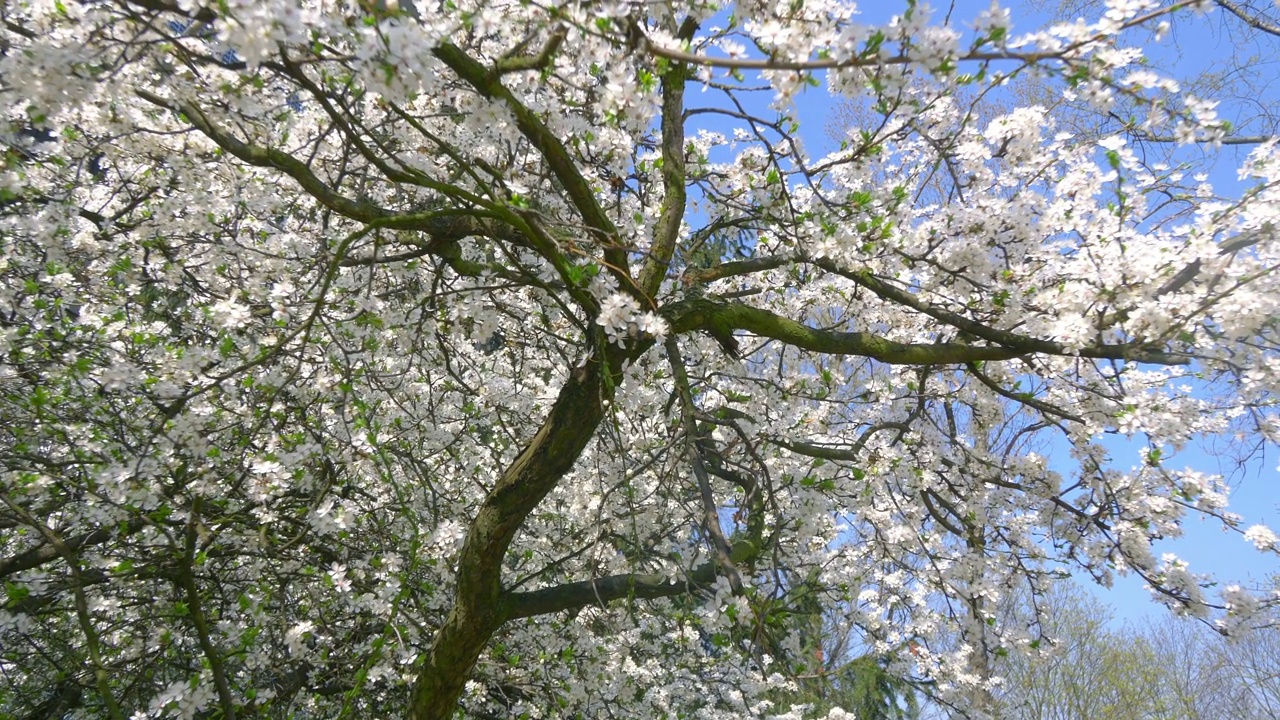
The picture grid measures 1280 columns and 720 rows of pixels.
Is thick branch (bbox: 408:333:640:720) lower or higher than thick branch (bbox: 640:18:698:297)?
lower

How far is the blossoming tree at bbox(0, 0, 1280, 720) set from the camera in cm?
285

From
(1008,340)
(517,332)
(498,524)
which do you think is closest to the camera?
(1008,340)

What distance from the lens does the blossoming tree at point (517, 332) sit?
2850 millimetres

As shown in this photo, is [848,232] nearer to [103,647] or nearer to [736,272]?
[736,272]

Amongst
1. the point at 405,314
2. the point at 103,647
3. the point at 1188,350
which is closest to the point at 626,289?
the point at 405,314

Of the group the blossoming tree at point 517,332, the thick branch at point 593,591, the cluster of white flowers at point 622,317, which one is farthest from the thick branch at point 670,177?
Answer: the thick branch at point 593,591

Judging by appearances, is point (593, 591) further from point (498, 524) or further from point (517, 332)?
point (517, 332)

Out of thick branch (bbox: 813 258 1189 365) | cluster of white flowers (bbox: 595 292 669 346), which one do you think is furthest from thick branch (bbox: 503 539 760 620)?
cluster of white flowers (bbox: 595 292 669 346)

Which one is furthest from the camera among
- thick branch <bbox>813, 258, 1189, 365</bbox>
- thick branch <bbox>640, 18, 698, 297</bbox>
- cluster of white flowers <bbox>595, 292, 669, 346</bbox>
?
thick branch <bbox>640, 18, 698, 297</bbox>

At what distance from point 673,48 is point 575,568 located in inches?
142

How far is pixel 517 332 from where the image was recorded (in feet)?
16.0

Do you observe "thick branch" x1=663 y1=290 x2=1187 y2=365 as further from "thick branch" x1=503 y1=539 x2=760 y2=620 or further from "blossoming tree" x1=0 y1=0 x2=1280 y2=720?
"thick branch" x1=503 y1=539 x2=760 y2=620

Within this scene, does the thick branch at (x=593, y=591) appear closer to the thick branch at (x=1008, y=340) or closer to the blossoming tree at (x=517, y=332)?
the blossoming tree at (x=517, y=332)

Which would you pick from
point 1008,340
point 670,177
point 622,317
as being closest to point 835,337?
point 1008,340
